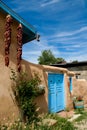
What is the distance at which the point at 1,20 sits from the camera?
7.68 metres

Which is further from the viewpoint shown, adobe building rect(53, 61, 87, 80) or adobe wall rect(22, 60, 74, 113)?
adobe building rect(53, 61, 87, 80)

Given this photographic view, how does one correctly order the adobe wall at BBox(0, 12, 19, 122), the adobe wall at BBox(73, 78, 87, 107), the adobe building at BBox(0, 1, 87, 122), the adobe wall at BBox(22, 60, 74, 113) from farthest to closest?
the adobe wall at BBox(73, 78, 87, 107), the adobe wall at BBox(22, 60, 74, 113), the adobe building at BBox(0, 1, 87, 122), the adobe wall at BBox(0, 12, 19, 122)

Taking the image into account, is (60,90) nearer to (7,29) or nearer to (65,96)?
(65,96)

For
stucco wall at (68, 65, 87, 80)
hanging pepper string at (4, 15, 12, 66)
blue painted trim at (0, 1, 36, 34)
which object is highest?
blue painted trim at (0, 1, 36, 34)

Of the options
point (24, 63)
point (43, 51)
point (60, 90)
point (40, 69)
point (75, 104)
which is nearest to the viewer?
point (24, 63)

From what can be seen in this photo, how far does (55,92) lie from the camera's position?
463 inches

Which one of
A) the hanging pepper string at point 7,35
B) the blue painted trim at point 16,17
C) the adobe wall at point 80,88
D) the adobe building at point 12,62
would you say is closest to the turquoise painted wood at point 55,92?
the adobe building at point 12,62

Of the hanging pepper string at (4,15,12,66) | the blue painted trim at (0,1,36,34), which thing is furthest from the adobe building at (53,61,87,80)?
the hanging pepper string at (4,15,12,66)

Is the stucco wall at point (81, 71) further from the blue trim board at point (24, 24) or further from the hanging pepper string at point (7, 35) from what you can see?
the hanging pepper string at point (7, 35)

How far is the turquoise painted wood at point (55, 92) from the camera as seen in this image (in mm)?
11141

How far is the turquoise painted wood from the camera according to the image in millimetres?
11141

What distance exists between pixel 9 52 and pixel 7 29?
91 cm

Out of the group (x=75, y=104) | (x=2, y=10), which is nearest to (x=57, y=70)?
(x=75, y=104)

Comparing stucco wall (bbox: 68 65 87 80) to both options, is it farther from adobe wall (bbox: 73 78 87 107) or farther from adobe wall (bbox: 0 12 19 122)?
adobe wall (bbox: 0 12 19 122)
